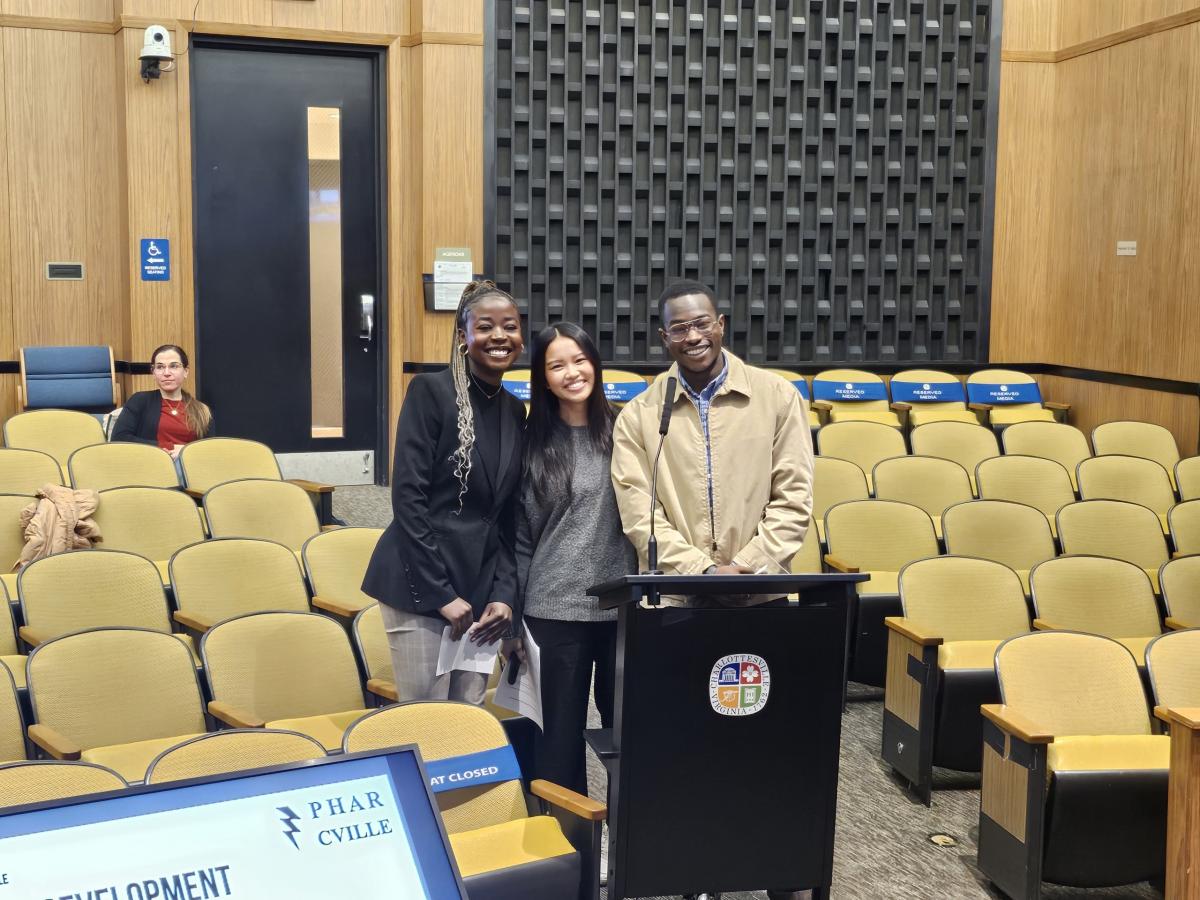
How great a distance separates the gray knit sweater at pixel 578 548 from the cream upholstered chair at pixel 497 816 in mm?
301

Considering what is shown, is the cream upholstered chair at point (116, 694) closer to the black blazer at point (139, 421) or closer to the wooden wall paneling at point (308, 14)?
the black blazer at point (139, 421)

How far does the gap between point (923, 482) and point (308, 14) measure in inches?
192

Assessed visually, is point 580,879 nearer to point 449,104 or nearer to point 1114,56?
point 449,104

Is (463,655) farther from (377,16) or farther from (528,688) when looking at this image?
(377,16)

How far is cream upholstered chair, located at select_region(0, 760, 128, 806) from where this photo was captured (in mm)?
2398

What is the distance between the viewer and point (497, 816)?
9.37 ft

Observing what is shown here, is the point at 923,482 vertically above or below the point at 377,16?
below

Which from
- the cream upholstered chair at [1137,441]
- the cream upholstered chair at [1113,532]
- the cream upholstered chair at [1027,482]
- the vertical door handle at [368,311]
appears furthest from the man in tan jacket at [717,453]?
the vertical door handle at [368,311]

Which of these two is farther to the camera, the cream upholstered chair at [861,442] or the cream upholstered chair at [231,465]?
the cream upholstered chair at [861,442]

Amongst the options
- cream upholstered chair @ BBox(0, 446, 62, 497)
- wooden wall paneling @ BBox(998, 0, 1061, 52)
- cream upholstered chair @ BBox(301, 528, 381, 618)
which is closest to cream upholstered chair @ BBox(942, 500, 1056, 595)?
cream upholstered chair @ BBox(301, 528, 381, 618)

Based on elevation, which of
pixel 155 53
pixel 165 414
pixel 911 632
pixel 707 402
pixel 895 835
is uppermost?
pixel 155 53

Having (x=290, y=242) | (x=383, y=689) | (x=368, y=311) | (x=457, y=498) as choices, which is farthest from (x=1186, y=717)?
(x=290, y=242)

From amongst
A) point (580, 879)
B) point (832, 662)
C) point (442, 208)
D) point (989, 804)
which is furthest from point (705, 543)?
point (442, 208)

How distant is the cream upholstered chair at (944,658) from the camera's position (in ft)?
13.1
